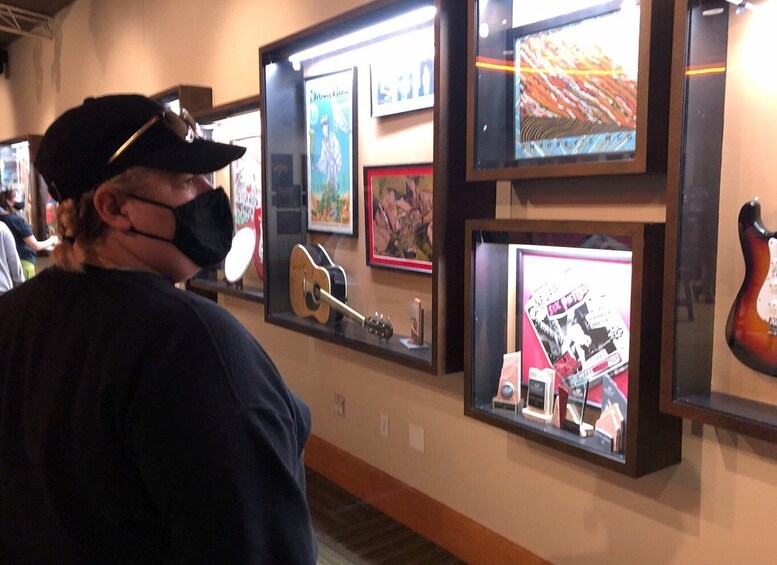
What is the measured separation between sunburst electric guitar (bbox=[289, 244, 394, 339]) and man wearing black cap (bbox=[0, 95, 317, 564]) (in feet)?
5.85

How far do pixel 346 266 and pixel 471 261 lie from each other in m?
0.99

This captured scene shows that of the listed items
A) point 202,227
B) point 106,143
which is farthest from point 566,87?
point 106,143

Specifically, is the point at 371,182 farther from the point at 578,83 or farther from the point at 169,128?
the point at 169,128

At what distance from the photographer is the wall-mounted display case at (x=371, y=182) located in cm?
226

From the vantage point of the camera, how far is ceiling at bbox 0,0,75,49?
6.32 meters

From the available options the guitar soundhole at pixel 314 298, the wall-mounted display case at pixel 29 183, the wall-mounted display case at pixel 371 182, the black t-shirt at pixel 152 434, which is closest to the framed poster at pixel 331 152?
the wall-mounted display case at pixel 371 182

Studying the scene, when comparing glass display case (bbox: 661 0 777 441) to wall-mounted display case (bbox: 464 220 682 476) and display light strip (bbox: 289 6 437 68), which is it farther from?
display light strip (bbox: 289 6 437 68)

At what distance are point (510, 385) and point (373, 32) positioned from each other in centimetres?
139

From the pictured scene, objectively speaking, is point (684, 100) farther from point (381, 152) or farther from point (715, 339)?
point (381, 152)

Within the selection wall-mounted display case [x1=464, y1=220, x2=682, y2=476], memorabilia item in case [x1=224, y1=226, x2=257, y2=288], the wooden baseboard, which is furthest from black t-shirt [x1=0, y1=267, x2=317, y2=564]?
memorabilia item in case [x1=224, y1=226, x2=257, y2=288]

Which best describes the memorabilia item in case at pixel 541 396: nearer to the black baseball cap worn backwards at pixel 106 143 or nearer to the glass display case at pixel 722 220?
the glass display case at pixel 722 220

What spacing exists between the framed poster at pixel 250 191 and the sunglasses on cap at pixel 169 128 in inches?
98.0

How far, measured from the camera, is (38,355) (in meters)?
1.03

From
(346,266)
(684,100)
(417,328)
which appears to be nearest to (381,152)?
(346,266)
